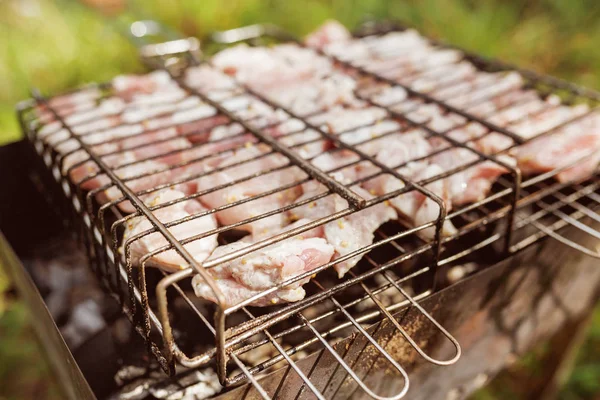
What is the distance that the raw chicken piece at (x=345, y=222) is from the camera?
1.85m

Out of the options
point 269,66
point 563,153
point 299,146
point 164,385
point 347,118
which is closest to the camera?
point 164,385

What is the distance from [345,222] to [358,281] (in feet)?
1.19

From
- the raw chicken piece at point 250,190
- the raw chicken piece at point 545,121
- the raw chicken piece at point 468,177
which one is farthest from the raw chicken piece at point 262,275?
the raw chicken piece at point 545,121

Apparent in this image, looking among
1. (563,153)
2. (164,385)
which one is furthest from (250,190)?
(563,153)

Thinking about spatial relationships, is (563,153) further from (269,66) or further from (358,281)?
(269,66)

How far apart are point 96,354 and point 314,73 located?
211 cm

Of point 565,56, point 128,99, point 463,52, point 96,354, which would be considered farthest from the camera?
point 565,56

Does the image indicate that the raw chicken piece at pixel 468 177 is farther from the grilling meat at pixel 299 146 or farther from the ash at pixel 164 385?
the ash at pixel 164 385

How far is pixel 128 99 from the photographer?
2996 millimetres

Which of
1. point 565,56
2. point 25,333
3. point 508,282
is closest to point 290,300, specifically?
point 508,282

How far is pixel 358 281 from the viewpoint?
159 centimetres

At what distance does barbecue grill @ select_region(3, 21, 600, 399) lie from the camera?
5.04ft

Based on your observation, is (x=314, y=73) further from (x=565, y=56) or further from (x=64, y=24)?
(x=565, y=56)

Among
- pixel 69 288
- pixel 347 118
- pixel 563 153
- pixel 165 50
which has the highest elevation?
pixel 165 50
